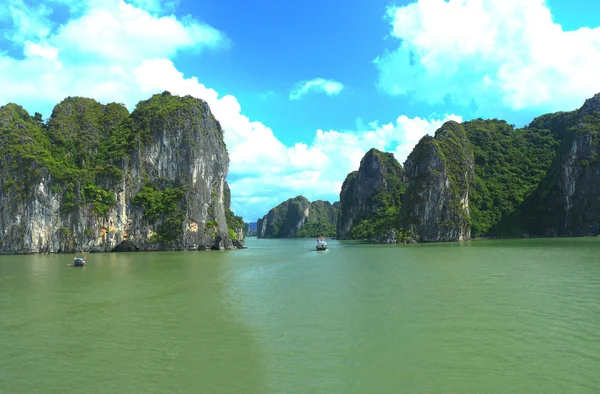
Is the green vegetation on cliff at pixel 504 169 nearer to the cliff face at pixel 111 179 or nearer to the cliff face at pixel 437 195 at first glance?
the cliff face at pixel 437 195

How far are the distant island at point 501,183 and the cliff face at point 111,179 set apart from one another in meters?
50.0

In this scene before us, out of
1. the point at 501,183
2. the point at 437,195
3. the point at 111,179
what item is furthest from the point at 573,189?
the point at 111,179

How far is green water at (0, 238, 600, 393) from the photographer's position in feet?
33.3

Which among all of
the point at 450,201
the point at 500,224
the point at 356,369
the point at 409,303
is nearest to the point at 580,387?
the point at 356,369

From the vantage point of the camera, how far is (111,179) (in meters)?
77.6

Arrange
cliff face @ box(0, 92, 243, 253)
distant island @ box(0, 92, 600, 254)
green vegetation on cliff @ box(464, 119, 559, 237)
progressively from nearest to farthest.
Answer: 1. cliff face @ box(0, 92, 243, 253)
2. distant island @ box(0, 92, 600, 254)
3. green vegetation on cliff @ box(464, 119, 559, 237)

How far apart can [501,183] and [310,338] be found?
134 meters

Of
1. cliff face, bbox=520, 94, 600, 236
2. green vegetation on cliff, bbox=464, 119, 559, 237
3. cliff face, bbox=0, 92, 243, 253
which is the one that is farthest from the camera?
green vegetation on cliff, bbox=464, 119, 559, 237

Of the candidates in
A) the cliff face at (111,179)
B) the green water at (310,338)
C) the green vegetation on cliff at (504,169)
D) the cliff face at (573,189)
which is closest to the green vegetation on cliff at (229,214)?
the cliff face at (111,179)

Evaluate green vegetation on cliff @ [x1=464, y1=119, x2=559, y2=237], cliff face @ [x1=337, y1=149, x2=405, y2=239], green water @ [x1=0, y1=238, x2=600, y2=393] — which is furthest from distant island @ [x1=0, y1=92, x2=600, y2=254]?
green water @ [x1=0, y1=238, x2=600, y2=393]

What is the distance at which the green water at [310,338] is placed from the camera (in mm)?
10156

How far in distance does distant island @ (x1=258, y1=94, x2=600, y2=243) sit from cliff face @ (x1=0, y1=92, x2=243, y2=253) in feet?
164

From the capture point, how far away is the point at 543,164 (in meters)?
132

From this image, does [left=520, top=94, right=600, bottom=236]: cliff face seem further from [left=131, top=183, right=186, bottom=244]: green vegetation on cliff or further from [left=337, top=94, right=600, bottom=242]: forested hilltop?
[left=131, top=183, right=186, bottom=244]: green vegetation on cliff
